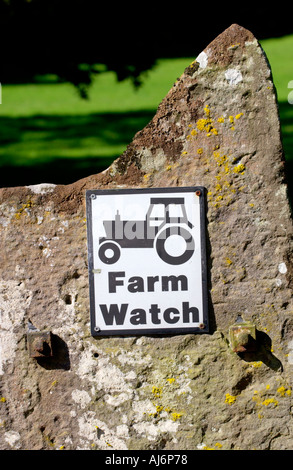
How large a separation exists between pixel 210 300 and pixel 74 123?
7.42m

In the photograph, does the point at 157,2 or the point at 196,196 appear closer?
the point at 196,196

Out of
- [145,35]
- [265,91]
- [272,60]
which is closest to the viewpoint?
[265,91]

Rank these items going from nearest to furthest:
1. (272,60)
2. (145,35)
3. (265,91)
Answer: (265,91) < (145,35) < (272,60)

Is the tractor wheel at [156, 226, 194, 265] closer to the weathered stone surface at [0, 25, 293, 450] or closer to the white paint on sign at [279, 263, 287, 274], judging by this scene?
Result: the weathered stone surface at [0, 25, 293, 450]

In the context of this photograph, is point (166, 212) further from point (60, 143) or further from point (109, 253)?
point (60, 143)

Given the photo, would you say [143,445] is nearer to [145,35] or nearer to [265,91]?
[265,91]

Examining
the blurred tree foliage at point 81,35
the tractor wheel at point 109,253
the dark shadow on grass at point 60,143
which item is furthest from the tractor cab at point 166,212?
the dark shadow on grass at point 60,143

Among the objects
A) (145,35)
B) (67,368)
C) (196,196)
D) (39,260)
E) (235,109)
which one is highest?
(145,35)

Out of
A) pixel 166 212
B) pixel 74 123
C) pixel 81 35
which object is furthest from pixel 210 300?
pixel 74 123

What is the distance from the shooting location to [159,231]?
8.30 feet

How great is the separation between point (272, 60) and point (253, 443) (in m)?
13.4

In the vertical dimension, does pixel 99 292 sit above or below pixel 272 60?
below

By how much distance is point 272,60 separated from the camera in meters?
14.6

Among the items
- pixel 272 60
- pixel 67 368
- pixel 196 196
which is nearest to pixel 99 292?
pixel 67 368
